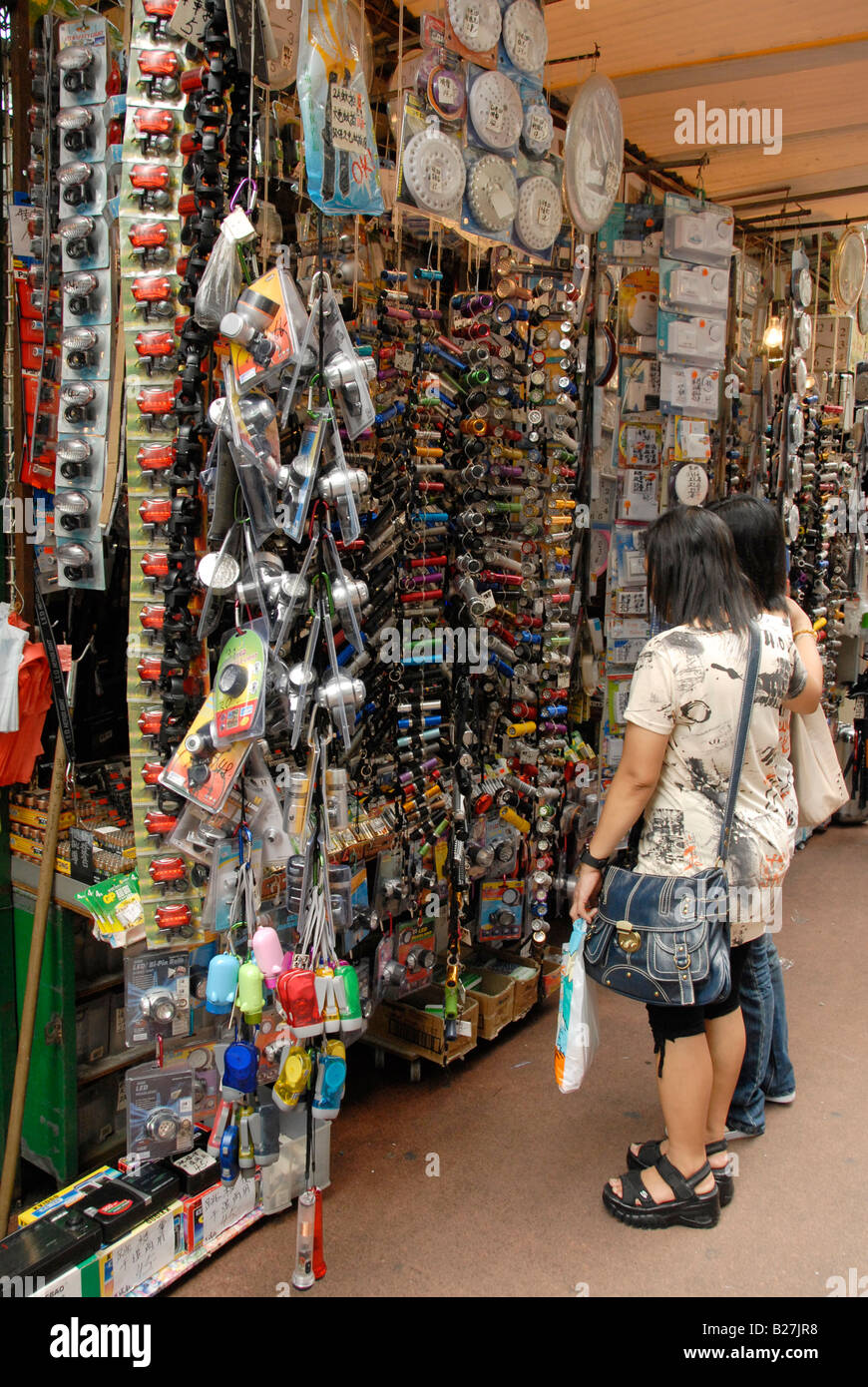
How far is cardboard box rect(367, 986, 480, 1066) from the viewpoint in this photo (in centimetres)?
304

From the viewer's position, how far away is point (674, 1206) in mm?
2469

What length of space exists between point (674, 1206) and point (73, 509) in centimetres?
222

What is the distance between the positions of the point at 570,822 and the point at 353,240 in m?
2.22

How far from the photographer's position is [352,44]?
81.7 inches

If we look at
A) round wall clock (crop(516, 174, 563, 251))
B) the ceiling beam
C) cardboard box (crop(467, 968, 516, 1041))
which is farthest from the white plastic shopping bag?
the ceiling beam

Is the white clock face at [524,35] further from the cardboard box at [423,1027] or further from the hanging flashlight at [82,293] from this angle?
the cardboard box at [423,1027]

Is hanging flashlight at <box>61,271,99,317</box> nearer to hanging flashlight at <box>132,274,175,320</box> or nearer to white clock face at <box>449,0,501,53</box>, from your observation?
hanging flashlight at <box>132,274,175,320</box>

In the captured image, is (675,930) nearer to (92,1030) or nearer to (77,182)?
(92,1030)

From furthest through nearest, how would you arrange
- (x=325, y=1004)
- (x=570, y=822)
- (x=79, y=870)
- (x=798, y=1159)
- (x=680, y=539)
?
1. (x=570, y=822)
2. (x=798, y=1159)
3. (x=79, y=870)
4. (x=680, y=539)
5. (x=325, y=1004)

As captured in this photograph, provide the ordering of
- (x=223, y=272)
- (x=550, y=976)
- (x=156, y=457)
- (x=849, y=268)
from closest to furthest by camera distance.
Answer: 1. (x=223, y=272)
2. (x=156, y=457)
3. (x=550, y=976)
4. (x=849, y=268)

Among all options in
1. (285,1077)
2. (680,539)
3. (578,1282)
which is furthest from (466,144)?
(578,1282)

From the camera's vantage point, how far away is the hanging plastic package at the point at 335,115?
1.95 m

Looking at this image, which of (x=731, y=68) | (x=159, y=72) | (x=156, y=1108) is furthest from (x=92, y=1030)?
(x=731, y=68)

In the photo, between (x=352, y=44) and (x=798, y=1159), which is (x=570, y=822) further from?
(x=352, y=44)
